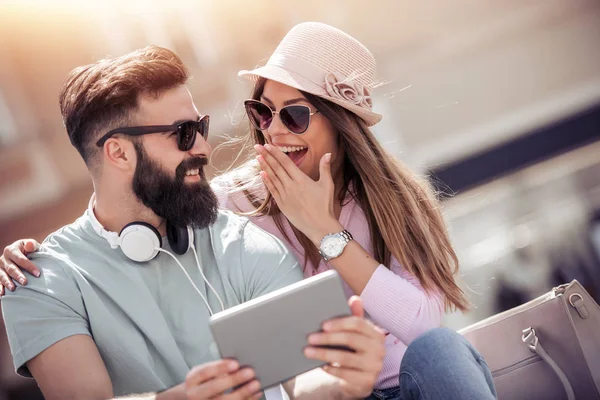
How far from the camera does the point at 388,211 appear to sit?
1895mm

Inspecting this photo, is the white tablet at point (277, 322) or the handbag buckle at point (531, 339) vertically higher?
Result: the white tablet at point (277, 322)

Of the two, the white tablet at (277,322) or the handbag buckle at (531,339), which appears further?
the handbag buckle at (531,339)

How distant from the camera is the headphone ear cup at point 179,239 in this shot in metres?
1.62

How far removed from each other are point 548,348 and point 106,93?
1.40 meters

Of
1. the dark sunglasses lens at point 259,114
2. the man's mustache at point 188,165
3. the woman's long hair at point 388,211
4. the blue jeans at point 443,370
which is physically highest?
the dark sunglasses lens at point 259,114

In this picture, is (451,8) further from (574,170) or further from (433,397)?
(433,397)

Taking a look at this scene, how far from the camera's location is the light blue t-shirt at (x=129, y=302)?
1476 millimetres

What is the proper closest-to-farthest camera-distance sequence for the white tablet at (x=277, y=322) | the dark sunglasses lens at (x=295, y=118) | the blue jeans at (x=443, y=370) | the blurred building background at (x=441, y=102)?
the white tablet at (x=277, y=322)
the blue jeans at (x=443, y=370)
the dark sunglasses lens at (x=295, y=118)
the blurred building background at (x=441, y=102)

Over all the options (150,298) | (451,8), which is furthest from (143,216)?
(451,8)

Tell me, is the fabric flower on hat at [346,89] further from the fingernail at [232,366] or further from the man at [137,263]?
the fingernail at [232,366]

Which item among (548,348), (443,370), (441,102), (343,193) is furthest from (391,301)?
(441,102)

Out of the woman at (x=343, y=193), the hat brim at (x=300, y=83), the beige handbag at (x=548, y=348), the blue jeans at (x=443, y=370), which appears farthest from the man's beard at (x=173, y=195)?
the beige handbag at (x=548, y=348)

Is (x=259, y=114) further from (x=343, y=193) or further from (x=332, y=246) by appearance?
(x=332, y=246)

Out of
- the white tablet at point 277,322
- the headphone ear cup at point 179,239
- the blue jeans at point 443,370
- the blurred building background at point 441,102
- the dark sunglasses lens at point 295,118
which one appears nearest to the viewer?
the white tablet at point 277,322
